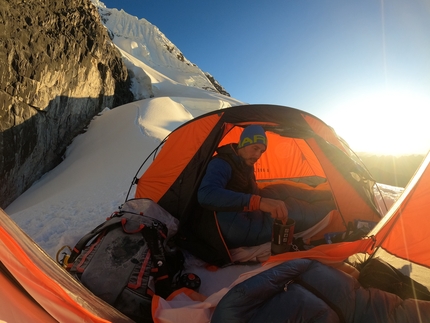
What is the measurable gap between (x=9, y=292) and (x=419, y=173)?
2.62 m

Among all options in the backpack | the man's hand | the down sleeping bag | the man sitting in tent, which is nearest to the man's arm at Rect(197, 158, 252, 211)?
the man sitting in tent

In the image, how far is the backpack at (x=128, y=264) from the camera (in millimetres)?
1945

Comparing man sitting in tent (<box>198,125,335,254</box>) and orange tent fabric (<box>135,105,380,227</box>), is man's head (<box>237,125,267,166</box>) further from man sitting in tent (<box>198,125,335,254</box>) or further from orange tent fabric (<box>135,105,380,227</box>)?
orange tent fabric (<box>135,105,380,227</box>)

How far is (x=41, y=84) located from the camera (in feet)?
37.8

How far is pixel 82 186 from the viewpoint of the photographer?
707cm

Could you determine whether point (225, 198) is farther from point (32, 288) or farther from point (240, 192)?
point (32, 288)

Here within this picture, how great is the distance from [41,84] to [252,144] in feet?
39.4

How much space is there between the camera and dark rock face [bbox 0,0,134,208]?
32.1ft

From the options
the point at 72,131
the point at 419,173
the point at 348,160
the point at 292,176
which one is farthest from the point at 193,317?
the point at 72,131

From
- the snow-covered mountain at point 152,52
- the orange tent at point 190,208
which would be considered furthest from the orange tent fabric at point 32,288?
the snow-covered mountain at point 152,52

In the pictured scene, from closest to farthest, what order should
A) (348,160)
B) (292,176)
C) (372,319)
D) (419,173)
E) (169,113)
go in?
(372,319) → (419,173) → (348,160) → (292,176) → (169,113)

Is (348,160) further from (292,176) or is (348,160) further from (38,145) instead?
(38,145)

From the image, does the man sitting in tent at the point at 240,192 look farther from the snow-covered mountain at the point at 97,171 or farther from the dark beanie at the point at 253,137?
the snow-covered mountain at the point at 97,171

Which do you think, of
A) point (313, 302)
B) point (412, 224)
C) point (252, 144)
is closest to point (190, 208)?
point (252, 144)
